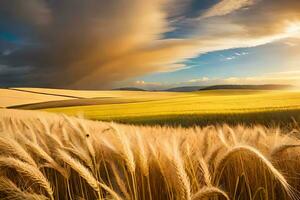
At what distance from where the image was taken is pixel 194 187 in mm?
2039

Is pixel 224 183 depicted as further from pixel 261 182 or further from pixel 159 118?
pixel 159 118

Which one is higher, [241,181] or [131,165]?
[131,165]

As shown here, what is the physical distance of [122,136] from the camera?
212 cm

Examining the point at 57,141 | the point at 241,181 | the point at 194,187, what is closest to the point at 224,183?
the point at 241,181

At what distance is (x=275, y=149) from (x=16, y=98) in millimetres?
58015

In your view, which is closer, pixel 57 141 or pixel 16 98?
pixel 57 141

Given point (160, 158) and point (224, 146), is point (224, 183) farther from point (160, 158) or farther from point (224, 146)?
point (160, 158)

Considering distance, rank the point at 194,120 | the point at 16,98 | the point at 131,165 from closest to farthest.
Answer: the point at 131,165 < the point at 194,120 < the point at 16,98

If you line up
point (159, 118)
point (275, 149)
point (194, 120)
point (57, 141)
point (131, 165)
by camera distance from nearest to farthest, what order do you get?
point (131, 165) < point (275, 149) < point (57, 141) < point (194, 120) < point (159, 118)

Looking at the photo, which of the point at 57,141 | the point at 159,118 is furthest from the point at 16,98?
the point at 57,141

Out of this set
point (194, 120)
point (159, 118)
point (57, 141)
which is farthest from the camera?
point (159, 118)

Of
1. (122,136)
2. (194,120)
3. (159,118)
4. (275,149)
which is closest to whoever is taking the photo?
(275,149)

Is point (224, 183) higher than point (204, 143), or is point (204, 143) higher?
point (204, 143)

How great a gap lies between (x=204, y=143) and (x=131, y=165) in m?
1.04
